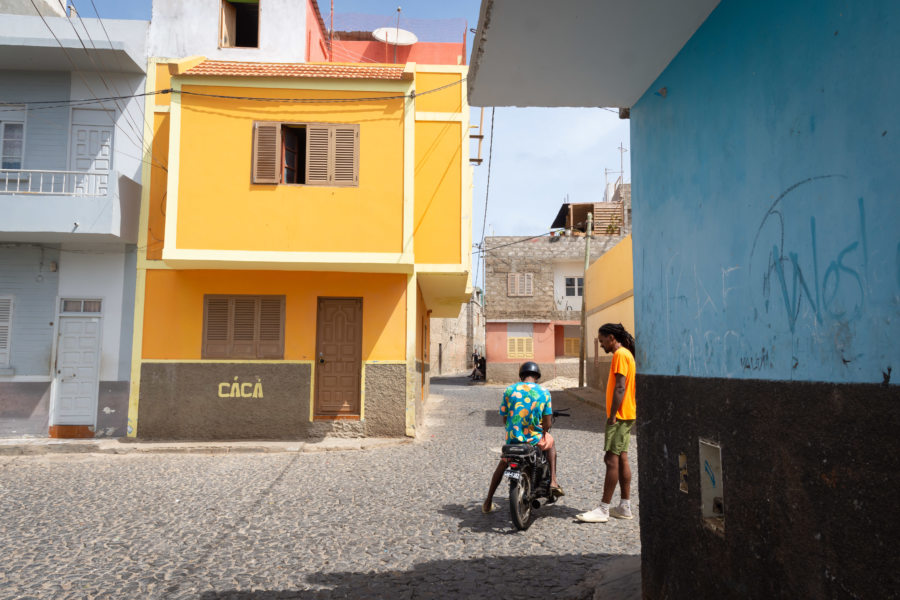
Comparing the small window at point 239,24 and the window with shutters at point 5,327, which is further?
the small window at point 239,24

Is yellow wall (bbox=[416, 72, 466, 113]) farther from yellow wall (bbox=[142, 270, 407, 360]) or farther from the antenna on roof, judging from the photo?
the antenna on roof

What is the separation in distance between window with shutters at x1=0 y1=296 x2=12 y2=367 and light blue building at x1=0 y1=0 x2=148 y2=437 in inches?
0.8

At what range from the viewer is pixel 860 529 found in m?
1.93

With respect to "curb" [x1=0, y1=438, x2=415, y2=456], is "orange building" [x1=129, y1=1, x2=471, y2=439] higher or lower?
higher

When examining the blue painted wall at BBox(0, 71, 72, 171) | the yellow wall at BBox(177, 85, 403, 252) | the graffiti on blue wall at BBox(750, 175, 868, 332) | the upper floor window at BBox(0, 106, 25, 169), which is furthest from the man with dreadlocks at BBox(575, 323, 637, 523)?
the upper floor window at BBox(0, 106, 25, 169)

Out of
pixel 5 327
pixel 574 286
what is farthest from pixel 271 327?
pixel 574 286

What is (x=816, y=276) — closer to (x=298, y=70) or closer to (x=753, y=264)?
(x=753, y=264)

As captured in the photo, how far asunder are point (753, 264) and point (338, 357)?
33.5 feet

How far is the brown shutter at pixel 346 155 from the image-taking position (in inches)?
470

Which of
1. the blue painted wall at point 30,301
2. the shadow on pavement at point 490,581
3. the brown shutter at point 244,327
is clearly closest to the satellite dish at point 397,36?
the brown shutter at point 244,327

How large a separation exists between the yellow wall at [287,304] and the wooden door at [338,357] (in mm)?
153

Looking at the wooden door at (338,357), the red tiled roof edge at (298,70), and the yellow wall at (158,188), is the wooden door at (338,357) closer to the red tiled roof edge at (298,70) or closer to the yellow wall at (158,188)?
the yellow wall at (158,188)

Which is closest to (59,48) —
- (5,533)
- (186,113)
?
(186,113)

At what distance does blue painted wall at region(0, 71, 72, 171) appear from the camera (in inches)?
486
